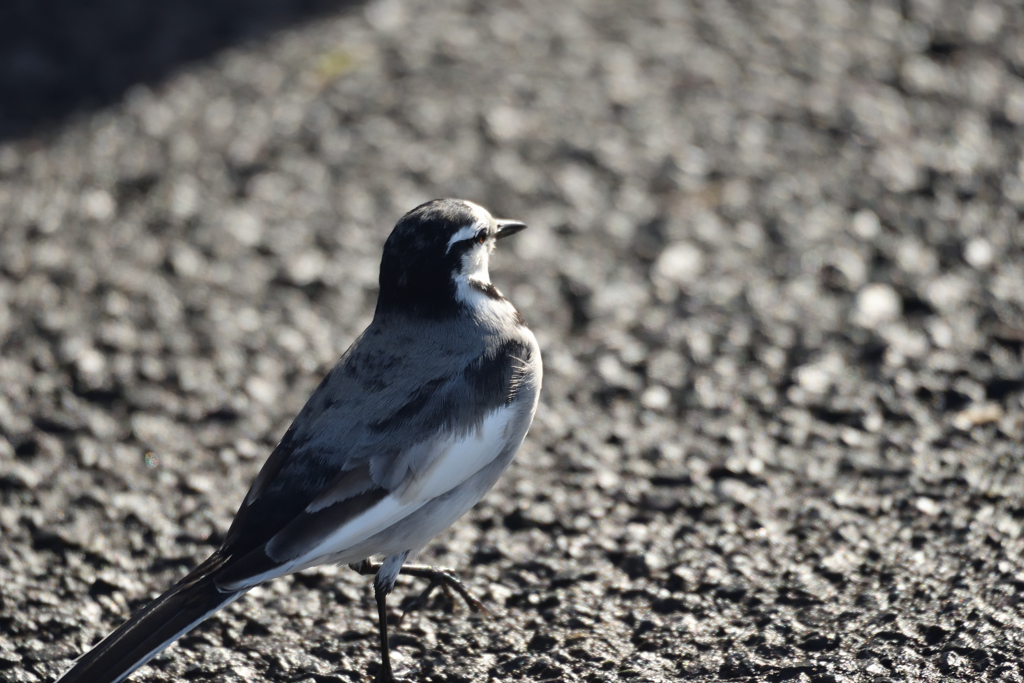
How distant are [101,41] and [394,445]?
5083mm

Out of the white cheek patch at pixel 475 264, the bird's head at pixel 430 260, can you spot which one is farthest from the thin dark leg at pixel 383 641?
the white cheek patch at pixel 475 264

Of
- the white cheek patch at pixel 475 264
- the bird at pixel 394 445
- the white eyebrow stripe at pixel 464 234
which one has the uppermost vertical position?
the white eyebrow stripe at pixel 464 234

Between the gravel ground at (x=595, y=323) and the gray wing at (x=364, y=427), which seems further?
the gravel ground at (x=595, y=323)

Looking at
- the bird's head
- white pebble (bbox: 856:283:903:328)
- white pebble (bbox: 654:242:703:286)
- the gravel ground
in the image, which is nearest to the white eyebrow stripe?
the bird's head

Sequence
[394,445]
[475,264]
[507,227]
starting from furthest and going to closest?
[507,227] → [475,264] → [394,445]

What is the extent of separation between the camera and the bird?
340 cm

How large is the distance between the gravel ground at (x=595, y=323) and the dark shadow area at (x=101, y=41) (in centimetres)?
13

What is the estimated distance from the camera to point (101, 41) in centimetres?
752

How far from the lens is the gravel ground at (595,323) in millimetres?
3994

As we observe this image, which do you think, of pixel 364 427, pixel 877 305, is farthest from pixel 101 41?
pixel 877 305

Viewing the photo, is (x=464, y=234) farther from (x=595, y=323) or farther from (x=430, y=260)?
(x=595, y=323)

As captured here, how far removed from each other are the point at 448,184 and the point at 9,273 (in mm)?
2416

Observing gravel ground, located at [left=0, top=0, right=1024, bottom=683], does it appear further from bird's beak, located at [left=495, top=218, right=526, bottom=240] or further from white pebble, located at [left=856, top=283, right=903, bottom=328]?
bird's beak, located at [left=495, top=218, right=526, bottom=240]

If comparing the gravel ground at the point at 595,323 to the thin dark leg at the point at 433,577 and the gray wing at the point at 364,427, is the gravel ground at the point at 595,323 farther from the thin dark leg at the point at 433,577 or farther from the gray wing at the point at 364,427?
the gray wing at the point at 364,427
